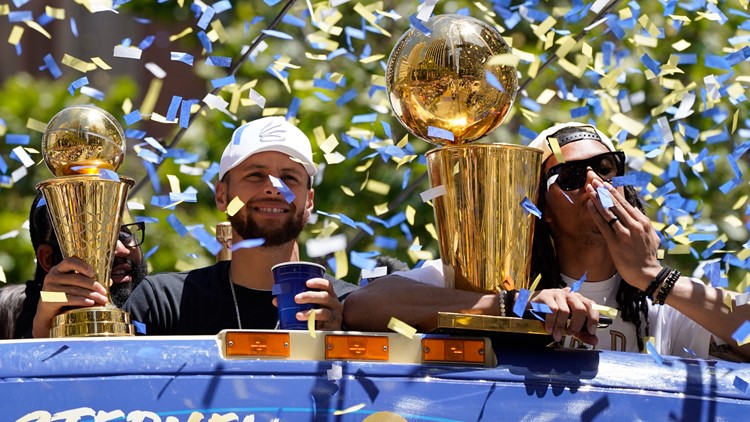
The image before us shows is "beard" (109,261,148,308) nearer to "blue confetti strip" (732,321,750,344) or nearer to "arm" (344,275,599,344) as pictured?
"arm" (344,275,599,344)

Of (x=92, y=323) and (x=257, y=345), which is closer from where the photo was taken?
(x=257, y=345)

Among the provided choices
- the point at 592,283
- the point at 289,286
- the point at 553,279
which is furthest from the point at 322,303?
the point at 592,283

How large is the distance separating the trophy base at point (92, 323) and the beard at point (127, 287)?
1.23 meters

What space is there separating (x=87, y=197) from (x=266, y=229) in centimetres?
107

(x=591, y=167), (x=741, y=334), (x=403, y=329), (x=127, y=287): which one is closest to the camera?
(x=403, y=329)

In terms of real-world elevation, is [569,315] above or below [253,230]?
below

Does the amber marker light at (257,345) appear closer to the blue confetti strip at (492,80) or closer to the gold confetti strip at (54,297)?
the gold confetti strip at (54,297)

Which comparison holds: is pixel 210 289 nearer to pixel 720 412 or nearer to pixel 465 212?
pixel 465 212

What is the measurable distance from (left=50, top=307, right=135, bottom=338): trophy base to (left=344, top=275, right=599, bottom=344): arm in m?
0.63

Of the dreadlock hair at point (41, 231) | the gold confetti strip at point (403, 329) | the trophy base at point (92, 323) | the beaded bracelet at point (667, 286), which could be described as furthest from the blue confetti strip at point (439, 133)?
the dreadlock hair at point (41, 231)

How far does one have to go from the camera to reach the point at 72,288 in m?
3.75

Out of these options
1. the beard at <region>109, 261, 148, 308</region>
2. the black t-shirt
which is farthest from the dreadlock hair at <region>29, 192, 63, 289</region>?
the black t-shirt

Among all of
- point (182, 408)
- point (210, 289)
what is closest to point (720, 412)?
point (182, 408)

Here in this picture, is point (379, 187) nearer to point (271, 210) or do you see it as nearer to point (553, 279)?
point (271, 210)
